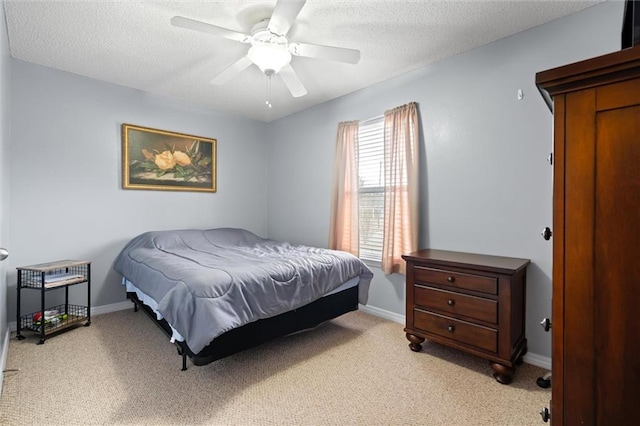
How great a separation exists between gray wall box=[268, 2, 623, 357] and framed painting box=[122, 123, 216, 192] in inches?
81.9

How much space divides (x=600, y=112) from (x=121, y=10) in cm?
268

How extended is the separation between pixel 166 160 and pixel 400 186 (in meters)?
2.74

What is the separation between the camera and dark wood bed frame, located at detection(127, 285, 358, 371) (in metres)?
1.95

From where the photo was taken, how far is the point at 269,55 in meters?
2.17

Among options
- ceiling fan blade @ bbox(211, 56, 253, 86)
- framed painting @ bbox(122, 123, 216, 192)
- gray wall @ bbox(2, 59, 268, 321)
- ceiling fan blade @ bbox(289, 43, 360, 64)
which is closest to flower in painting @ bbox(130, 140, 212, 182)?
framed painting @ bbox(122, 123, 216, 192)

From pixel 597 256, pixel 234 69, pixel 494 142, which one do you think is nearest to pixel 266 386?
pixel 597 256

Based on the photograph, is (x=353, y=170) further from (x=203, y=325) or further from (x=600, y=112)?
(x=600, y=112)

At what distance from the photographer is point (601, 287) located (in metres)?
0.78

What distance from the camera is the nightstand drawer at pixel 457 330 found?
2059 millimetres

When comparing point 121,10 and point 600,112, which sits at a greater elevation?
point 121,10

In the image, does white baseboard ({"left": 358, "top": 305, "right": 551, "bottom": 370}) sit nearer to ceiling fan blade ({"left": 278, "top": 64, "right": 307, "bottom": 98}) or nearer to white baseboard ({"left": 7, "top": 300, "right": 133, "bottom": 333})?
ceiling fan blade ({"left": 278, "top": 64, "right": 307, "bottom": 98})

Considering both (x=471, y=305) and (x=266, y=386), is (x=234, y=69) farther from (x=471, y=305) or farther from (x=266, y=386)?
(x=471, y=305)

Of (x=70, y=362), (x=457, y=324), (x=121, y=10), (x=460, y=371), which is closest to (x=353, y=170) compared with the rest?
(x=457, y=324)

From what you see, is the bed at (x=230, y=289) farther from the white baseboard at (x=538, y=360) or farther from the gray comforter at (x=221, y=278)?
the white baseboard at (x=538, y=360)
